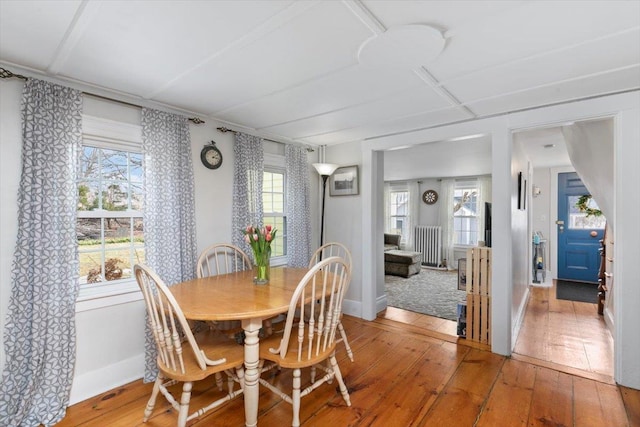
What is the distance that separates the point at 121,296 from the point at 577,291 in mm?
6226

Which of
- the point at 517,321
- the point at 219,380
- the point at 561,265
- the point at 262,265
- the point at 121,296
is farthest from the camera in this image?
the point at 561,265

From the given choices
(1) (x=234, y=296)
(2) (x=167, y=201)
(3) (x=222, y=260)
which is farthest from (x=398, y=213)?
(1) (x=234, y=296)

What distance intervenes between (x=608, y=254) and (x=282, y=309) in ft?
13.0

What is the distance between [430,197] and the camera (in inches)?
304

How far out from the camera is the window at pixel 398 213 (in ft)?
26.3

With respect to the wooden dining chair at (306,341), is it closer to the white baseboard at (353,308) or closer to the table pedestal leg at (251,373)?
the table pedestal leg at (251,373)

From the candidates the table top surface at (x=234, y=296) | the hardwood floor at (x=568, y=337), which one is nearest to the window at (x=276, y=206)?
the table top surface at (x=234, y=296)

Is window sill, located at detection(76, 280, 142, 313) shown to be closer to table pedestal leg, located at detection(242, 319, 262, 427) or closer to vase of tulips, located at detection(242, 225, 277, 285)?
vase of tulips, located at detection(242, 225, 277, 285)

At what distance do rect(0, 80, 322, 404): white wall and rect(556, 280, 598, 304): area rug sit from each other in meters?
5.03

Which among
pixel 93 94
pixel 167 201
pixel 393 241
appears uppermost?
pixel 93 94

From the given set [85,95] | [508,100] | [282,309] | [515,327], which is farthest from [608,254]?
[85,95]

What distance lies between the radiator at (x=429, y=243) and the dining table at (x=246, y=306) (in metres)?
5.91

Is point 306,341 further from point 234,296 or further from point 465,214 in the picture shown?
point 465,214

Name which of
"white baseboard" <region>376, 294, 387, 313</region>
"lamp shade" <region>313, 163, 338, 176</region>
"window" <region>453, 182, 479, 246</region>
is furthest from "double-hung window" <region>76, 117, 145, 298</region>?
"window" <region>453, 182, 479, 246</region>
